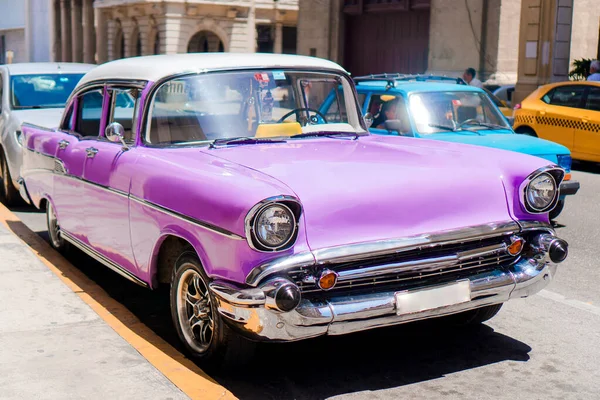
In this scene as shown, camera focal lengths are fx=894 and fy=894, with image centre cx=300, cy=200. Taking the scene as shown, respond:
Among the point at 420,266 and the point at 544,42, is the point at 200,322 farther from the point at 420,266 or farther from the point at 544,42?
the point at 544,42

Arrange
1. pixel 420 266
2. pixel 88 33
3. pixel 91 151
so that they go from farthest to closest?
pixel 88 33, pixel 91 151, pixel 420 266

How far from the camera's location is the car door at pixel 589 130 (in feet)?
45.3

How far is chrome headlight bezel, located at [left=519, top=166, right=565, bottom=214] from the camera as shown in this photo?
15.8 feet

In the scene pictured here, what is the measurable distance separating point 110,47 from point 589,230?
1882 inches

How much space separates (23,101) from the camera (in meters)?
10.4

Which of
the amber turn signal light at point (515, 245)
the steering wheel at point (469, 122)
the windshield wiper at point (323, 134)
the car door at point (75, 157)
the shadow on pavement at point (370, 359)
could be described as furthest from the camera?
the steering wheel at point (469, 122)

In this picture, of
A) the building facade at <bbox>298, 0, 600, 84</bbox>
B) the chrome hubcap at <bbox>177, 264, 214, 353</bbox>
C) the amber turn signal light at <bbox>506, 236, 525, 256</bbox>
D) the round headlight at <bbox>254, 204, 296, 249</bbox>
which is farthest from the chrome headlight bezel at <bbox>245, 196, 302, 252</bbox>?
the building facade at <bbox>298, 0, 600, 84</bbox>

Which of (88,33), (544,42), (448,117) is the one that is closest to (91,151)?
(448,117)

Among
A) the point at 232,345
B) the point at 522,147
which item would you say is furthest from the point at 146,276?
the point at 522,147

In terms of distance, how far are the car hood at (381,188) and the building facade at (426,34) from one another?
1952 cm

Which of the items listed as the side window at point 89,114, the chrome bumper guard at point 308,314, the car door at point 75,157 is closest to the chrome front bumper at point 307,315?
the chrome bumper guard at point 308,314

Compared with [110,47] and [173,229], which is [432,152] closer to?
[173,229]

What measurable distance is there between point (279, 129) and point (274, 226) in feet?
5.47

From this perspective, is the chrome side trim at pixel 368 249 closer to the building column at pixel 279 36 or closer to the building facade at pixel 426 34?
the building facade at pixel 426 34
